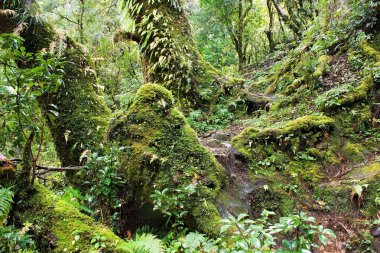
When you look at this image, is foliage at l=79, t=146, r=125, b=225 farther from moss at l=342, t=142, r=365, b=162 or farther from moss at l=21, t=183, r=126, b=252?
moss at l=342, t=142, r=365, b=162

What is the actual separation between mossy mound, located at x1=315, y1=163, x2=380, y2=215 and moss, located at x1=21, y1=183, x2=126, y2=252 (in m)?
2.90

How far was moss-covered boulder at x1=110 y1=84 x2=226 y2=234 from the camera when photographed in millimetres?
3525

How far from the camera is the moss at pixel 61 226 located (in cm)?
262

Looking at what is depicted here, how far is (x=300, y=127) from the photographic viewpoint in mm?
4828

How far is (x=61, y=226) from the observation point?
2.77 m

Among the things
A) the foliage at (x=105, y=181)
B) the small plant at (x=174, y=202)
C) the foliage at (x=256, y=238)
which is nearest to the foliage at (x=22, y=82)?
the foliage at (x=105, y=181)

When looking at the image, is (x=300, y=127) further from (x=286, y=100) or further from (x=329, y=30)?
(x=329, y=30)

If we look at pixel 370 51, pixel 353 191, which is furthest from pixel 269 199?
pixel 370 51

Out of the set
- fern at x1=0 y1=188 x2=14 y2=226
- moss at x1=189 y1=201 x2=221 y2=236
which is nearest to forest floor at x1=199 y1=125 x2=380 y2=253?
moss at x1=189 y1=201 x2=221 y2=236

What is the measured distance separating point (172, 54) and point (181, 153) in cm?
385

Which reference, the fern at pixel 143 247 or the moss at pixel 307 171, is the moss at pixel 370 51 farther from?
the fern at pixel 143 247

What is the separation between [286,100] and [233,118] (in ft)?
4.19

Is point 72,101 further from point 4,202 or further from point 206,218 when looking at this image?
point 206,218

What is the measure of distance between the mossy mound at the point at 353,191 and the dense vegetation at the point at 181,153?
15 millimetres
